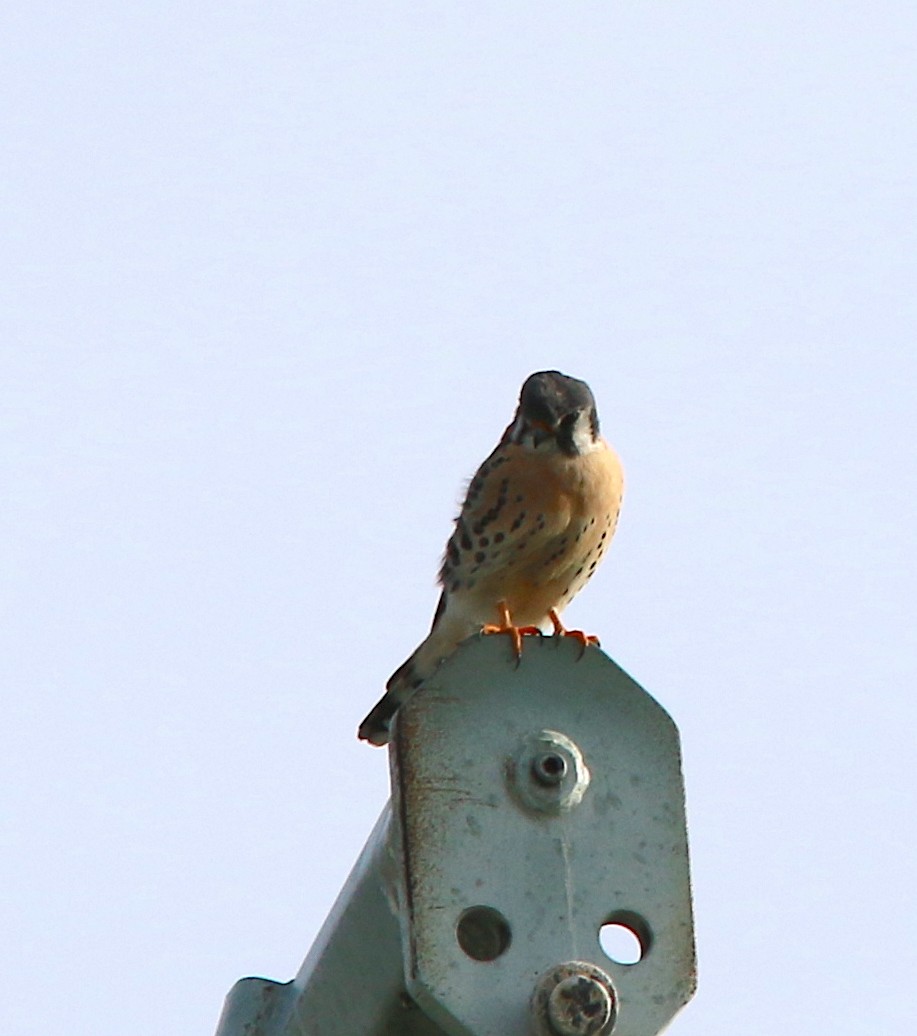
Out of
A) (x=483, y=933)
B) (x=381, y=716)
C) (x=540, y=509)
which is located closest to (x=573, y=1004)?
(x=483, y=933)

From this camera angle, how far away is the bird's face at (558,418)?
5.12 metres

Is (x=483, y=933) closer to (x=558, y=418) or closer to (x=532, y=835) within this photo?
(x=532, y=835)

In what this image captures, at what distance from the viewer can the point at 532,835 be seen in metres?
1.97

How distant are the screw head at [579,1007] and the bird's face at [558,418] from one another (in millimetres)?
3311

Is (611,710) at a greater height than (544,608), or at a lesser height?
lesser

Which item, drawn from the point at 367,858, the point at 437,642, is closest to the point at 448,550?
the point at 437,642

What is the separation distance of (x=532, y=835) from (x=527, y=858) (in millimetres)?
25

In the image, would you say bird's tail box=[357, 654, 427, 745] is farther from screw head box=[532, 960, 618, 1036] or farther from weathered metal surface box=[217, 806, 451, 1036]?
screw head box=[532, 960, 618, 1036]

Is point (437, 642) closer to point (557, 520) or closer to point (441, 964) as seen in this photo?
point (557, 520)

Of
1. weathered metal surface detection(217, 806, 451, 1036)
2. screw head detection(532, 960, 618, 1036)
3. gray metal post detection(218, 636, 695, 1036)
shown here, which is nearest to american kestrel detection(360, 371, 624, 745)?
weathered metal surface detection(217, 806, 451, 1036)

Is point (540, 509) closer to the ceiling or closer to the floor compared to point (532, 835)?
closer to the ceiling

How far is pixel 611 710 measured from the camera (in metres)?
2.04

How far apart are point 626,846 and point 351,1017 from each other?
388 mm

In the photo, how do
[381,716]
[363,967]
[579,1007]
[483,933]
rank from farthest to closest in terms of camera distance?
[381,716] < [363,967] < [483,933] < [579,1007]
